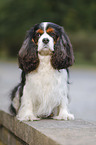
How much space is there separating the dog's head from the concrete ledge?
0.67 m

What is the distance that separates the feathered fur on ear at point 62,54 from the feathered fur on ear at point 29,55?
22cm

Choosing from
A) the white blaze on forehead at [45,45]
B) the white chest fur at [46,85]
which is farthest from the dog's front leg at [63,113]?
the white blaze on forehead at [45,45]

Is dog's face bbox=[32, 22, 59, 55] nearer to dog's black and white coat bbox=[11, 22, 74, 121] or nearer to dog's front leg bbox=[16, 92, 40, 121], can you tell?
dog's black and white coat bbox=[11, 22, 74, 121]

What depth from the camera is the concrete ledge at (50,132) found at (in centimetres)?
334

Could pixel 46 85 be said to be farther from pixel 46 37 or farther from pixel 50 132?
pixel 50 132

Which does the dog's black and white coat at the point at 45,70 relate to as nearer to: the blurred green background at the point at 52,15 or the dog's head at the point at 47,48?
the dog's head at the point at 47,48

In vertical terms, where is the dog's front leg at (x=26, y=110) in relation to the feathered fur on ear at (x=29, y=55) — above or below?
below

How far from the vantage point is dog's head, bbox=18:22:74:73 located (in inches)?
165

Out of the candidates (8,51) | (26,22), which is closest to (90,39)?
(26,22)

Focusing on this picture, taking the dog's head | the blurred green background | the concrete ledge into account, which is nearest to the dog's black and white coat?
the dog's head

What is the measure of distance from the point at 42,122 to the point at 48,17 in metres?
29.6

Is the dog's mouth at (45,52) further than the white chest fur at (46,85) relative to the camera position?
No

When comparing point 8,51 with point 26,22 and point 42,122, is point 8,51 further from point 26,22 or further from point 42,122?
point 42,122

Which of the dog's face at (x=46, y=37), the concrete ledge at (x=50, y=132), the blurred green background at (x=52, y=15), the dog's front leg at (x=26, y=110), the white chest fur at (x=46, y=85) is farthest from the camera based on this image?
the blurred green background at (x=52, y=15)
